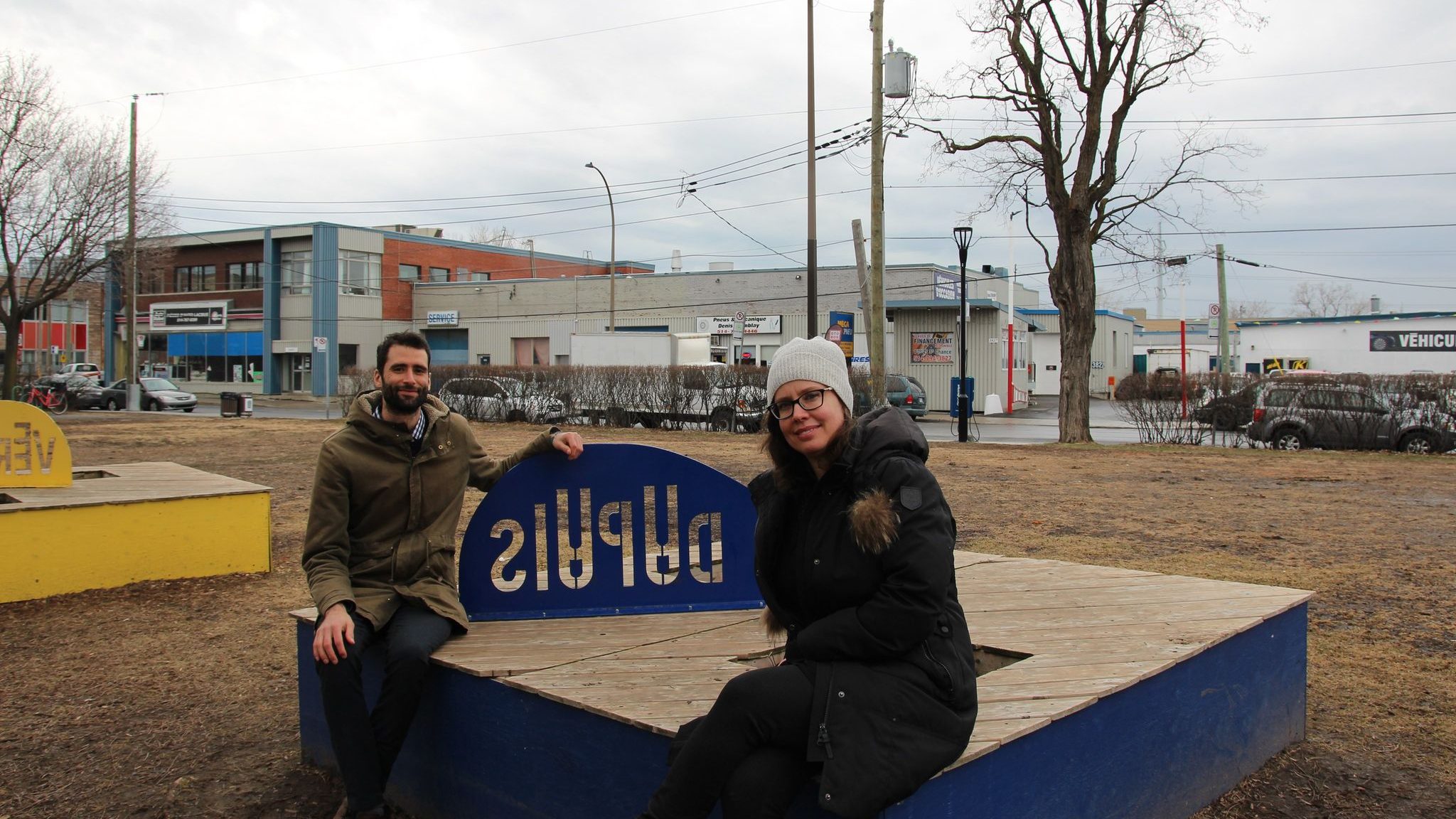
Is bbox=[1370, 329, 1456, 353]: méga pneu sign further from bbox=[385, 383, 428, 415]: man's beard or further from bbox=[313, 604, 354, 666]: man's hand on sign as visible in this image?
bbox=[313, 604, 354, 666]: man's hand on sign

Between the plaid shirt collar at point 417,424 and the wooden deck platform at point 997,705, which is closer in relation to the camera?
the wooden deck platform at point 997,705

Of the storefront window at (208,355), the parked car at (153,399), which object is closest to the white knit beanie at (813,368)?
the parked car at (153,399)

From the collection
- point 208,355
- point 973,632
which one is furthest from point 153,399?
point 973,632

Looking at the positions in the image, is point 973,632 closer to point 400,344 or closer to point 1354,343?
point 400,344

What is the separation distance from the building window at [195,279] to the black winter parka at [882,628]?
210ft

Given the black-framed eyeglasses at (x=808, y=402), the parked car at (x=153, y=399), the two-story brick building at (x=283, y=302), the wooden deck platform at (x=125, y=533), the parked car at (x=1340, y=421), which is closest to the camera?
the black-framed eyeglasses at (x=808, y=402)

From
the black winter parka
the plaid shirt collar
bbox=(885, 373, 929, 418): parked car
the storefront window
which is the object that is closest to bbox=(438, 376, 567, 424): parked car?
bbox=(885, 373, 929, 418): parked car

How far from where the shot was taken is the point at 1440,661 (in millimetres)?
5059

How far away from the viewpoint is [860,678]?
240 cm

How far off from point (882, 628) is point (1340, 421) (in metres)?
19.8

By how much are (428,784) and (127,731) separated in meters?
1.63

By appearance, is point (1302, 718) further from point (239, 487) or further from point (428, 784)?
point (239, 487)

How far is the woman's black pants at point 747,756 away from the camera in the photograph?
2373 millimetres

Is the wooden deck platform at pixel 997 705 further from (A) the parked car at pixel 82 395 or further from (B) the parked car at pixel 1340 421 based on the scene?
(A) the parked car at pixel 82 395
